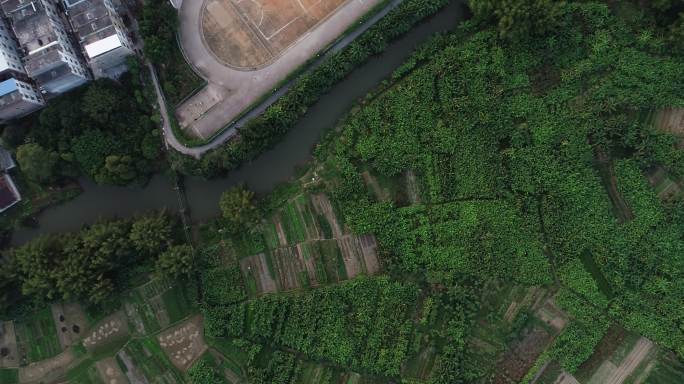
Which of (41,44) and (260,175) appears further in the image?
(260,175)

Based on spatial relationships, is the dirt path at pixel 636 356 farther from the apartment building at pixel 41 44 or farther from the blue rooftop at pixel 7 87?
the blue rooftop at pixel 7 87

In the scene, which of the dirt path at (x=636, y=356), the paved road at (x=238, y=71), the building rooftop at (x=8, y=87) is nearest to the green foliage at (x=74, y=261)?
the paved road at (x=238, y=71)

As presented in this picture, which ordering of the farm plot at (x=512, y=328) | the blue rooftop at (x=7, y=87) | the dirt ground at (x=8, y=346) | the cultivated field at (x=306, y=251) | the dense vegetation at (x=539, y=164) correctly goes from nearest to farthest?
the blue rooftop at (x=7, y=87) < the dense vegetation at (x=539, y=164) < the farm plot at (x=512, y=328) < the cultivated field at (x=306, y=251) < the dirt ground at (x=8, y=346)

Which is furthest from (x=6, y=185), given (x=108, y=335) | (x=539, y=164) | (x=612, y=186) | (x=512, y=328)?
(x=612, y=186)

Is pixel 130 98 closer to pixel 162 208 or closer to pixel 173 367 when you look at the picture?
pixel 162 208

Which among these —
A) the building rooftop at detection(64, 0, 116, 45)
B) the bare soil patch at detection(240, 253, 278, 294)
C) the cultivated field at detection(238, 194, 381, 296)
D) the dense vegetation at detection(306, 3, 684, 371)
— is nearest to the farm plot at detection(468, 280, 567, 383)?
the dense vegetation at detection(306, 3, 684, 371)

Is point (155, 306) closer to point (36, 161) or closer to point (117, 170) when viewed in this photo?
point (117, 170)

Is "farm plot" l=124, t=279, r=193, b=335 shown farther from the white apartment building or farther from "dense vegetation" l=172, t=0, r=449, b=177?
the white apartment building
